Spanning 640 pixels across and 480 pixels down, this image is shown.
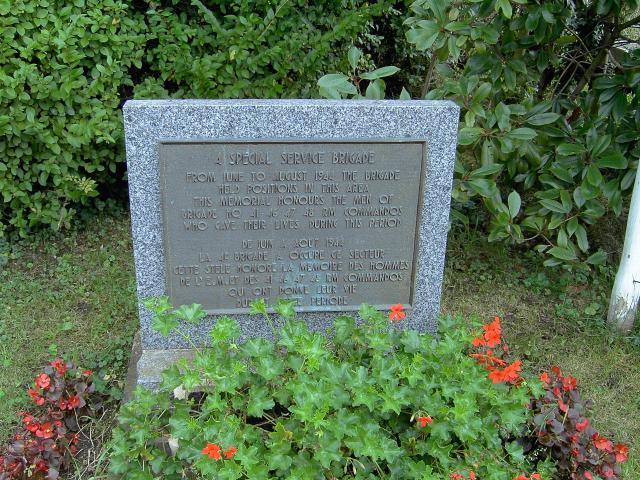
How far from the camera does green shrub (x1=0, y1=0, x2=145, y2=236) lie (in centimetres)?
346

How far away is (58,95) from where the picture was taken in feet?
11.7

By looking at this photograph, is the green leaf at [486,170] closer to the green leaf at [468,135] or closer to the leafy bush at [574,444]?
the green leaf at [468,135]

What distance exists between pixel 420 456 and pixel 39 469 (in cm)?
151

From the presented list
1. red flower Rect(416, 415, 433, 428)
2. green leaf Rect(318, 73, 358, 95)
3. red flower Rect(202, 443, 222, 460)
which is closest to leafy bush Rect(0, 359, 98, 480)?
red flower Rect(202, 443, 222, 460)

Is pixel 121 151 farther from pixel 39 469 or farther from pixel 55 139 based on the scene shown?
pixel 39 469

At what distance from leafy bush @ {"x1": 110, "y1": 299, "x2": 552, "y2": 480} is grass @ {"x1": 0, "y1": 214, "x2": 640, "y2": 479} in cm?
59

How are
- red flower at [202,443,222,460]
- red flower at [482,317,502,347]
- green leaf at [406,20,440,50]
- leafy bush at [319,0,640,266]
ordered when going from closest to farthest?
red flower at [202,443,222,460], red flower at [482,317,502,347], green leaf at [406,20,440,50], leafy bush at [319,0,640,266]

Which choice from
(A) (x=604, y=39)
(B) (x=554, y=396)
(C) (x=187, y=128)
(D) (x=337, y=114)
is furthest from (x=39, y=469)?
(A) (x=604, y=39)

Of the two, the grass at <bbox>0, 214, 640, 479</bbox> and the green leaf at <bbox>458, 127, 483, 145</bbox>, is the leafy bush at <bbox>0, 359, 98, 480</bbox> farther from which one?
the green leaf at <bbox>458, 127, 483, 145</bbox>

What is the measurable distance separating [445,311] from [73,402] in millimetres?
2022

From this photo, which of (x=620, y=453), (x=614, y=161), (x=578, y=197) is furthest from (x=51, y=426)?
(x=614, y=161)

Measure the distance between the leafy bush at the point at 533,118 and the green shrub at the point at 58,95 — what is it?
4.67 feet

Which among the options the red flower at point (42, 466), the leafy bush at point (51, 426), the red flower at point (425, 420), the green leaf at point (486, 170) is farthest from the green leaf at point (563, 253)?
the red flower at point (42, 466)

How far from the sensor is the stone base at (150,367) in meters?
2.75
